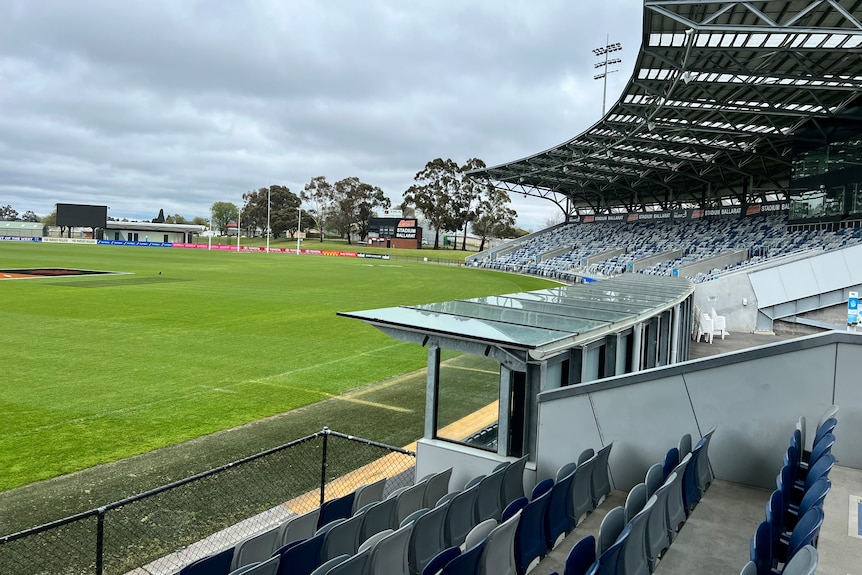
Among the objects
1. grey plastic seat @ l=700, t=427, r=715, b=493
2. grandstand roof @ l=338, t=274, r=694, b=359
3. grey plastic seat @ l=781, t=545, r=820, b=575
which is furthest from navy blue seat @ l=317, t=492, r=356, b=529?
grey plastic seat @ l=781, t=545, r=820, b=575

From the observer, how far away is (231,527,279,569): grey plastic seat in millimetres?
4656

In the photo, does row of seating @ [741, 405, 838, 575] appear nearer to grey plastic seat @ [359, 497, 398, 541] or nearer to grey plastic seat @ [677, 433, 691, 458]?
grey plastic seat @ [677, 433, 691, 458]

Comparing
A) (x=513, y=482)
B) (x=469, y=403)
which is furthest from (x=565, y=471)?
(x=469, y=403)

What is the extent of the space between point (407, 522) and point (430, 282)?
36.2m

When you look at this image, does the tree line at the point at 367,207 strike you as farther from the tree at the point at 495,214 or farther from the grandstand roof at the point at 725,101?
the grandstand roof at the point at 725,101

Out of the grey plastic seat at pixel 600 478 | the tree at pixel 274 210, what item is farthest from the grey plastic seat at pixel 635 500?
the tree at pixel 274 210

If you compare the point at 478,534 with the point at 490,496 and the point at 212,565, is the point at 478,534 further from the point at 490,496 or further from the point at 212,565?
the point at 212,565

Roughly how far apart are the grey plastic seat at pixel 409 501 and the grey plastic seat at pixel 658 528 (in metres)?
2.21

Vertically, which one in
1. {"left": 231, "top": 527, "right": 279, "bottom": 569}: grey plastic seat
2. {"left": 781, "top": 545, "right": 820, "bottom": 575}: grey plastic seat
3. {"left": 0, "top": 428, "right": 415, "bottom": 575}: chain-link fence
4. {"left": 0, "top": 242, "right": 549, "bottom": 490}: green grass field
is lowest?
{"left": 0, "top": 428, "right": 415, "bottom": 575}: chain-link fence

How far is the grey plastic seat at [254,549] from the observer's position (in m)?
4.66

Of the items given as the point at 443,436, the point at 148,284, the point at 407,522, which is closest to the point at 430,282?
the point at 148,284

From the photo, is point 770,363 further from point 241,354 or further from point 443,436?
point 241,354

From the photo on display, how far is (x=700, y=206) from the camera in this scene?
6059cm

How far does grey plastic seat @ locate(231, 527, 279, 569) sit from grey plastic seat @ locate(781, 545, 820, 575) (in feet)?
12.1
